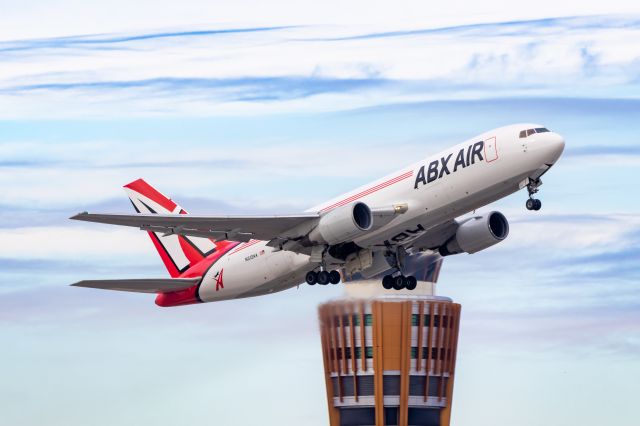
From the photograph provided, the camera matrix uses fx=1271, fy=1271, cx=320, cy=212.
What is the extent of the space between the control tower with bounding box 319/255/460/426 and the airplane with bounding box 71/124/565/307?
86772 millimetres

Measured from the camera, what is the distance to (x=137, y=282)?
2549 inches

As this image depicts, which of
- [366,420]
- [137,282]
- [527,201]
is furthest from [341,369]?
[527,201]

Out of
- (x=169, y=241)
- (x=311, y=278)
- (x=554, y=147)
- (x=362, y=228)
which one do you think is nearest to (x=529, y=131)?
(x=554, y=147)

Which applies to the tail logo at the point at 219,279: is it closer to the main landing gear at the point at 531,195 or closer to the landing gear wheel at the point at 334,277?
the landing gear wheel at the point at 334,277

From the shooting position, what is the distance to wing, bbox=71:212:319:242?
2248 inches

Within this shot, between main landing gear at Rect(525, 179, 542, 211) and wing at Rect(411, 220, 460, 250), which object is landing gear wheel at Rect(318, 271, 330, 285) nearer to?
wing at Rect(411, 220, 460, 250)

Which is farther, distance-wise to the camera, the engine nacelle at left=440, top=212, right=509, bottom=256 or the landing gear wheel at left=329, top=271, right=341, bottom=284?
the engine nacelle at left=440, top=212, right=509, bottom=256

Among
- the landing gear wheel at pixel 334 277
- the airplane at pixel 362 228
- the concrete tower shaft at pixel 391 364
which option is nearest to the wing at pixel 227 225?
the airplane at pixel 362 228

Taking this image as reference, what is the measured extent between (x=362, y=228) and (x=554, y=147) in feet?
29.8

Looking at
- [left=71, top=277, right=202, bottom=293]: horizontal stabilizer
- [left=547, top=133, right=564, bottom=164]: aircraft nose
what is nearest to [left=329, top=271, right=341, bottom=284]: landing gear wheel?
[left=71, top=277, right=202, bottom=293]: horizontal stabilizer

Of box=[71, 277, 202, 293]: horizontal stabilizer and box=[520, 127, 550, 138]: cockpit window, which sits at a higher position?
box=[520, 127, 550, 138]: cockpit window

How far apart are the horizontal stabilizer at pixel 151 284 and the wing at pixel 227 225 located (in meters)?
5.54

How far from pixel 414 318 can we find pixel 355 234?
99904mm

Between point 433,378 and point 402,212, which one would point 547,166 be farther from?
point 433,378
